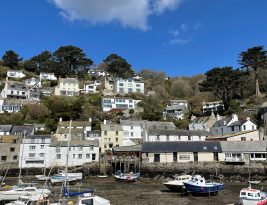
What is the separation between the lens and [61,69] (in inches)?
4301

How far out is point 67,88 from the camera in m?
96.2

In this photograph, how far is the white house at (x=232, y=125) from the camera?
213 ft

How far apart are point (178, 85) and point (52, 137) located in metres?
62.4

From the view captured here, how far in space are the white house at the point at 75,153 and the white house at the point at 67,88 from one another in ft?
129

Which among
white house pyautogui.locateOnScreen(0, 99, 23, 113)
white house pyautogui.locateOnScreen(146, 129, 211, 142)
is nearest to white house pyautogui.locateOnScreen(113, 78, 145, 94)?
white house pyautogui.locateOnScreen(0, 99, 23, 113)

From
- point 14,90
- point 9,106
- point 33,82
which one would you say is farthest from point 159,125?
point 33,82

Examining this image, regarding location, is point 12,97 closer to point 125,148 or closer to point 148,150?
point 125,148

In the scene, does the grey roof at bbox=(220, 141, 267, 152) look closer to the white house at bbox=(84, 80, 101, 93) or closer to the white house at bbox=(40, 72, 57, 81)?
the white house at bbox=(84, 80, 101, 93)

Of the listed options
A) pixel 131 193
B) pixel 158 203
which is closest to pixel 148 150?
pixel 131 193

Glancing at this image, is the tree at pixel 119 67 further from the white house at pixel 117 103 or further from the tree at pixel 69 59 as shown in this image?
the white house at pixel 117 103

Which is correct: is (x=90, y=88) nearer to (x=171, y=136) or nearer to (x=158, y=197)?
(x=171, y=136)

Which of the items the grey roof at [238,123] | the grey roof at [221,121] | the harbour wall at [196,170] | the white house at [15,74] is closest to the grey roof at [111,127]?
the harbour wall at [196,170]

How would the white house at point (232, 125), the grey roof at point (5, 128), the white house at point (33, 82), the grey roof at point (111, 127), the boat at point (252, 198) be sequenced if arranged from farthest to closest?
the white house at point (33, 82) < the grey roof at point (111, 127) < the white house at point (232, 125) < the grey roof at point (5, 128) < the boat at point (252, 198)

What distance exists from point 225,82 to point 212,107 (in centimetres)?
1201
